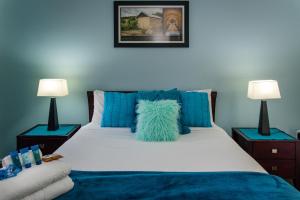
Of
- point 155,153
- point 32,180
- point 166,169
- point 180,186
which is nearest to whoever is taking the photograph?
point 32,180

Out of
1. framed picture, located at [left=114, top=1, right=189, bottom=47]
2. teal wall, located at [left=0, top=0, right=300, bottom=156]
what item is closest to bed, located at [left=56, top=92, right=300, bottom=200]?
teal wall, located at [left=0, top=0, right=300, bottom=156]

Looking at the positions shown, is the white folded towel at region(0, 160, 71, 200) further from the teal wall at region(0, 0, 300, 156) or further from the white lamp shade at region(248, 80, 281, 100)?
the white lamp shade at region(248, 80, 281, 100)

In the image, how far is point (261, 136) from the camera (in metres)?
2.97

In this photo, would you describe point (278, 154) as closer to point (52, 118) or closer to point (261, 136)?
point (261, 136)

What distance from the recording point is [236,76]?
11.0 ft

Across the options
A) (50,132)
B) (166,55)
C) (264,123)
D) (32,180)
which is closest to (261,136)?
(264,123)

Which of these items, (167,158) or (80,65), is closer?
(167,158)

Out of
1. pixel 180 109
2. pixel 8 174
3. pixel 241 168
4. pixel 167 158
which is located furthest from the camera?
pixel 180 109

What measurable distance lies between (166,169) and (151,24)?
190 cm

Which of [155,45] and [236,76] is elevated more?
[155,45]

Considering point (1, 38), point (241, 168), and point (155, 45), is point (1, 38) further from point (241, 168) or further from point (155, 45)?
point (241, 168)

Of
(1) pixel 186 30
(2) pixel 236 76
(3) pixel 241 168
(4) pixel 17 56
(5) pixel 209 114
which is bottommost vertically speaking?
(3) pixel 241 168

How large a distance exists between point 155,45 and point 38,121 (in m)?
1.54

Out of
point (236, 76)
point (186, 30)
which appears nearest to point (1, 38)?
point (186, 30)
